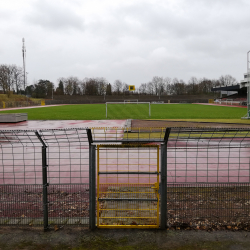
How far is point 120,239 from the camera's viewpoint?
3.66 m

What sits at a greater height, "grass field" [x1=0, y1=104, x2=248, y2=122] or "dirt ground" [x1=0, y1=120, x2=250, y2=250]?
"grass field" [x1=0, y1=104, x2=248, y2=122]

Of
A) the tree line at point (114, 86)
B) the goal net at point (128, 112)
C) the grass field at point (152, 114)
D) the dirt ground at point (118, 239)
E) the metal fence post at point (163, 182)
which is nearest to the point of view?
the dirt ground at point (118, 239)

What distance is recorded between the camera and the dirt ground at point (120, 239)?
11.5ft

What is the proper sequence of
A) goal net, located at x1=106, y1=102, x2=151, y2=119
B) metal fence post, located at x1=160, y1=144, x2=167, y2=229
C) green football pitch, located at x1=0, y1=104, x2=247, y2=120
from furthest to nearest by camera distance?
goal net, located at x1=106, y1=102, x2=151, y2=119
green football pitch, located at x1=0, y1=104, x2=247, y2=120
metal fence post, located at x1=160, y1=144, x2=167, y2=229

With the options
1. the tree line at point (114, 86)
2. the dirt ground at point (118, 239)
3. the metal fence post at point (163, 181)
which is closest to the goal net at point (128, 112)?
the metal fence post at point (163, 181)

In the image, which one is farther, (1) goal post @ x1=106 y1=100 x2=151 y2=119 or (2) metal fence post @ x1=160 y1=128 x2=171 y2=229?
(1) goal post @ x1=106 y1=100 x2=151 y2=119

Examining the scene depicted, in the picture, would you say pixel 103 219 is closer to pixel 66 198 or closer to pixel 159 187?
pixel 159 187

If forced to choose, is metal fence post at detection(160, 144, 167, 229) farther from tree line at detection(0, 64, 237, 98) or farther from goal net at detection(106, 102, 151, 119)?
tree line at detection(0, 64, 237, 98)

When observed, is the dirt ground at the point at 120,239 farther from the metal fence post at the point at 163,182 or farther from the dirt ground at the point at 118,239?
the metal fence post at the point at 163,182

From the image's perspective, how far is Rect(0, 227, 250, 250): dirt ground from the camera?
3.50 metres

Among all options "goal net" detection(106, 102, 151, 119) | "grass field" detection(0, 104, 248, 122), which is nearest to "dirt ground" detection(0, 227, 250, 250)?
"grass field" detection(0, 104, 248, 122)

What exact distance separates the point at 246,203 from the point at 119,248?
284cm

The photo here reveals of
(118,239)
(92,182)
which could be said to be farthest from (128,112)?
(118,239)

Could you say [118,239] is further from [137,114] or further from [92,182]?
[137,114]
